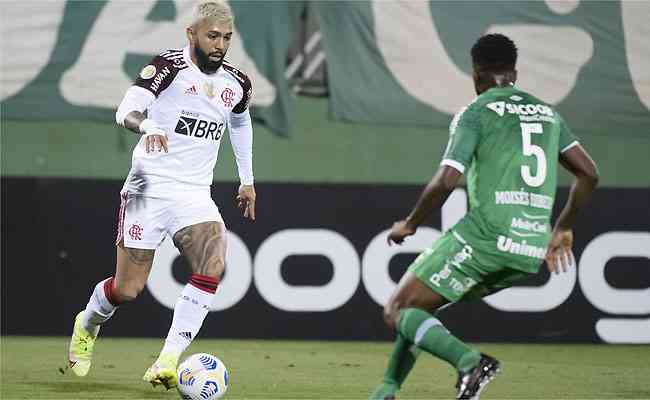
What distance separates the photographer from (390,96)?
11883 millimetres

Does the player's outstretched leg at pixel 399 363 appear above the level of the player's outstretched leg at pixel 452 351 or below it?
below

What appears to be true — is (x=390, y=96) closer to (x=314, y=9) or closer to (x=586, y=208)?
(x=314, y=9)

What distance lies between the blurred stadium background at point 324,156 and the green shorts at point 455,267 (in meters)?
5.59

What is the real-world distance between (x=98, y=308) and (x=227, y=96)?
1516 millimetres

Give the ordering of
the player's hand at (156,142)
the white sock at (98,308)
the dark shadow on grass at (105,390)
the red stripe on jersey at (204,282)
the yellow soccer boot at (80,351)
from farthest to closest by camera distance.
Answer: the yellow soccer boot at (80,351) < the white sock at (98,308) < the dark shadow on grass at (105,390) < the red stripe on jersey at (204,282) < the player's hand at (156,142)

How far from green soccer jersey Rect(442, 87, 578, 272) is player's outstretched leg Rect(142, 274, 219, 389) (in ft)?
6.10

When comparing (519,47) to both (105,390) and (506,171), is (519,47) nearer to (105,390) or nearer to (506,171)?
(105,390)

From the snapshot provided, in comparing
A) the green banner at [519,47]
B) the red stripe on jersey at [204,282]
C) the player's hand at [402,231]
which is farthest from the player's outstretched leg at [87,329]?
the green banner at [519,47]

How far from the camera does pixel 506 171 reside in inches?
221

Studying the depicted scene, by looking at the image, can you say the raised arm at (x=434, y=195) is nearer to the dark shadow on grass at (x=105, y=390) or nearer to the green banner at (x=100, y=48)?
the dark shadow on grass at (x=105, y=390)

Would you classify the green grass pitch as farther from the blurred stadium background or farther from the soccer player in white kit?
the soccer player in white kit

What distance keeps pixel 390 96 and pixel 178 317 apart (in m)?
5.43

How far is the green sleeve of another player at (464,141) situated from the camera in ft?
18.2

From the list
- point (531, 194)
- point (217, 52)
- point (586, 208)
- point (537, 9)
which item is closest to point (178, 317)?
point (217, 52)
